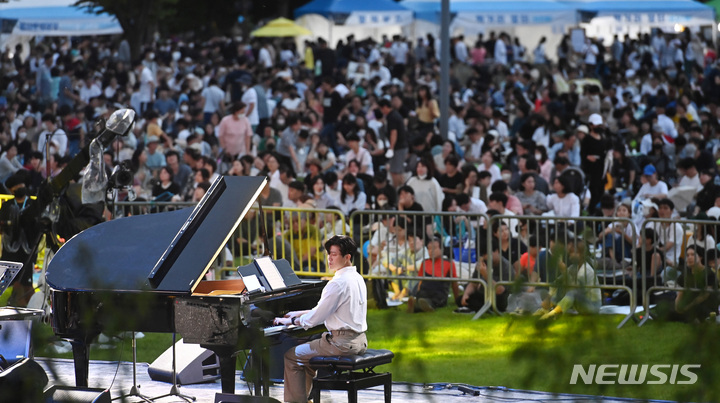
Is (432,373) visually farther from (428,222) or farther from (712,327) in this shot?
(712,327)

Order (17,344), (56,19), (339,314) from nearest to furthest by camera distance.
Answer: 1. (339,314)
2. (17,344)
3. (56,19)

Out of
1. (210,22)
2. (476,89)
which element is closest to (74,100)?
(476,89)

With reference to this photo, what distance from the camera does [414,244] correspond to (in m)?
12.3

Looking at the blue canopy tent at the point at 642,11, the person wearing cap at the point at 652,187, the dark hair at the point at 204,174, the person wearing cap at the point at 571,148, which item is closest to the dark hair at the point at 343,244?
the person wearing cap at the point at 652,187

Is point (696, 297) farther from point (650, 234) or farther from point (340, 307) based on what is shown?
point (650, 234)

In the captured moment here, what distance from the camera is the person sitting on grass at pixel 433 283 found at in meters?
12.2

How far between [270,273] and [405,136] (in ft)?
32.1

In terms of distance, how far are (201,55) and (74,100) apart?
15255mm

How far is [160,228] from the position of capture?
363 inches

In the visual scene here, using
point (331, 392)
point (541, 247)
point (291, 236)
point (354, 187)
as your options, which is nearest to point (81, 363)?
point (331, 392)

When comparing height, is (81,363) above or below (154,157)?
below

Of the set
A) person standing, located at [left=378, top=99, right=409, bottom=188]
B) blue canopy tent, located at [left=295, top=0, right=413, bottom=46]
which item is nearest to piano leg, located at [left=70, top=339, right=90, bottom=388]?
person standing, located at [left=378, top=99, right=409, bottom=188]

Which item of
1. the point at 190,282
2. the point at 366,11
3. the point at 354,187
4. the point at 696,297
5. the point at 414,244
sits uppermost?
the point at 366,11

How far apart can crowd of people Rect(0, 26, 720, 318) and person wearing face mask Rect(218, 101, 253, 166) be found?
22mm
